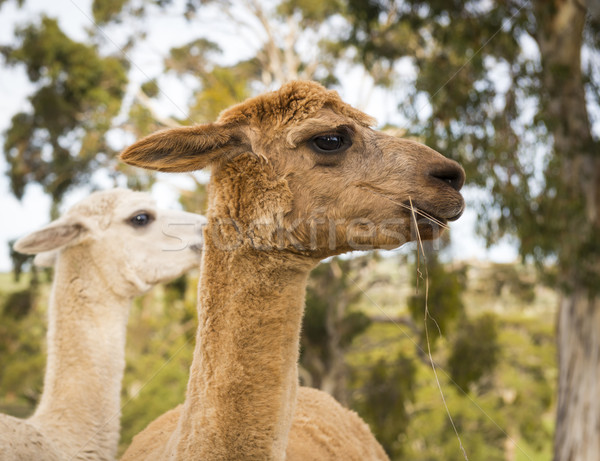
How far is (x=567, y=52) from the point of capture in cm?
1042

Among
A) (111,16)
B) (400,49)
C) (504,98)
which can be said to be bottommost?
(504,98)

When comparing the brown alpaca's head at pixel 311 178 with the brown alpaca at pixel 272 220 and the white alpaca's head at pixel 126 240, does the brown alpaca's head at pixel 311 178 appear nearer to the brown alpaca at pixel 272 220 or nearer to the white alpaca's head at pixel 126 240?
the brown alpaca at pixel 272 220

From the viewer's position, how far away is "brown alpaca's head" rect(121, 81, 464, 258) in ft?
8.26

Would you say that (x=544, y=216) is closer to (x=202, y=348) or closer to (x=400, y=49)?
(x=400, y=49)

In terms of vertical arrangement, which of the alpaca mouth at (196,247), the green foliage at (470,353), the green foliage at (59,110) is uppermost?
the green foliage at (59,110)

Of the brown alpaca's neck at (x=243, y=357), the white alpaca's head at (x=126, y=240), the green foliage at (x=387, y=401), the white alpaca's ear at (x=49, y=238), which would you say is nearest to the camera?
the brown alpaca's neck at (x=243, y=357)

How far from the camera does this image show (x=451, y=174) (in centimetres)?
254

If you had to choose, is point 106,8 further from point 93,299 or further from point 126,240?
point 93,299

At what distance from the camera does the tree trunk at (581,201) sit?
9898 mm

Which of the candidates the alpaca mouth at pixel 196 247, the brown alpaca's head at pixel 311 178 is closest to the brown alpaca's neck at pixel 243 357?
the brown alpaca's head at pixel 311 178

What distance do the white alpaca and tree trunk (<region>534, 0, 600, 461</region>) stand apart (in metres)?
7.54

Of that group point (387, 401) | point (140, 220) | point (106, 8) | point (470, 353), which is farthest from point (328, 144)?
point (106, 8)

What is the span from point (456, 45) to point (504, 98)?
127cm

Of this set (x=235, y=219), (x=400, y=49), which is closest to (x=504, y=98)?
(x=400, y=49)
